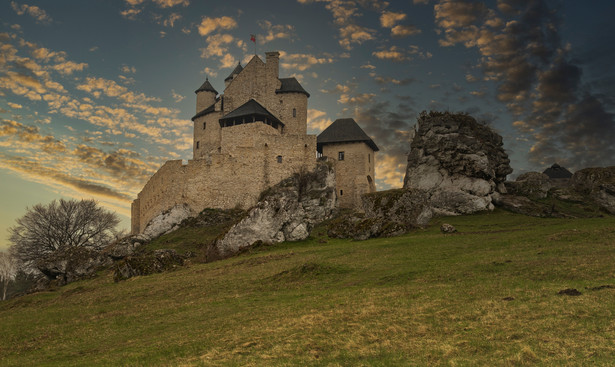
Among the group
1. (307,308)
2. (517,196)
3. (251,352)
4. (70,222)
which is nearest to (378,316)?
(307,308)

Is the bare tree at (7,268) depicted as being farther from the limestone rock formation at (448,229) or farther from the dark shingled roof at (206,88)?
the limestone rock formation at (448,229)

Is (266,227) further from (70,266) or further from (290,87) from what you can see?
A: (290,87)

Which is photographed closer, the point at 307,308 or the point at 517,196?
the point at 307,308

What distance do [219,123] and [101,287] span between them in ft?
133

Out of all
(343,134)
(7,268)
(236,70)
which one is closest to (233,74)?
(236,70)

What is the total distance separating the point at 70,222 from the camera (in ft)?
191

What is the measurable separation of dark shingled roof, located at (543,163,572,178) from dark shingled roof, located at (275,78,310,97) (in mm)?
43298

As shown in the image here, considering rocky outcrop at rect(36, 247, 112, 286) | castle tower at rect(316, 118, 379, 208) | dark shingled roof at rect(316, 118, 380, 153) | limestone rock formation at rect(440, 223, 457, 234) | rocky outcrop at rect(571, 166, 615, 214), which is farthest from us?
dark shingled roof at rect(316, 118, 380, 153)

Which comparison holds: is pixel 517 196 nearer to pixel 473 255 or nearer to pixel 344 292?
pixel 473 255

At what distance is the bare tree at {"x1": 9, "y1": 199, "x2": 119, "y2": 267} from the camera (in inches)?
2169

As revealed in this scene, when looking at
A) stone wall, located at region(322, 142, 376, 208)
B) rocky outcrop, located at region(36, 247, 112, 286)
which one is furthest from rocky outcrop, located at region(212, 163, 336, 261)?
stone wall, located at region(322, 142, 376, 208)

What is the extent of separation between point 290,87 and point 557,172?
47.1m

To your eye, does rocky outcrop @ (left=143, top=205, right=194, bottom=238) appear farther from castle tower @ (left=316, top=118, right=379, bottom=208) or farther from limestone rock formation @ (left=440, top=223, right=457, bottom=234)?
limestone rock formation @ (left=440, top=223, right=457, bottom=234)

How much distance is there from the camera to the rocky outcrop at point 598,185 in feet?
120
